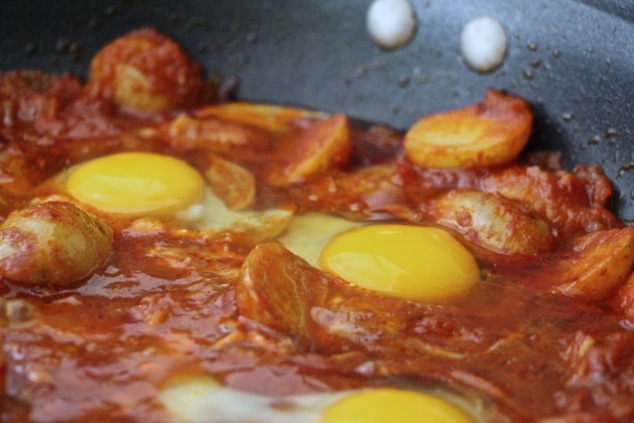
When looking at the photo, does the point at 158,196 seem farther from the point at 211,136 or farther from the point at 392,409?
the point at 392,409

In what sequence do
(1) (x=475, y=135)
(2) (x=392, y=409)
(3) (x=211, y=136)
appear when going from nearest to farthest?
(2) (x=392, y=409) → (1) (x=475, y=135) → (3) (x=211, y=136)

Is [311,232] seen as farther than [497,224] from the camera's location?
Yes

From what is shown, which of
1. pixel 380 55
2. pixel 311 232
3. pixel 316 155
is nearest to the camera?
pixel 311 232

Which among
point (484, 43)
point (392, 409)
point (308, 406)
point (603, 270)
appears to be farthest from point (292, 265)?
point (484, 43)

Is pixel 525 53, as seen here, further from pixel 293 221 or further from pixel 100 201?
pixel 100 201

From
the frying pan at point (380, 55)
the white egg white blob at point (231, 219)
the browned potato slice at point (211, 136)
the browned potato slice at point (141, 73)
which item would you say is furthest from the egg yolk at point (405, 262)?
the browned potato slice at point (141, 73)

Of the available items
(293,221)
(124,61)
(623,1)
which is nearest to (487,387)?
(293,221)
